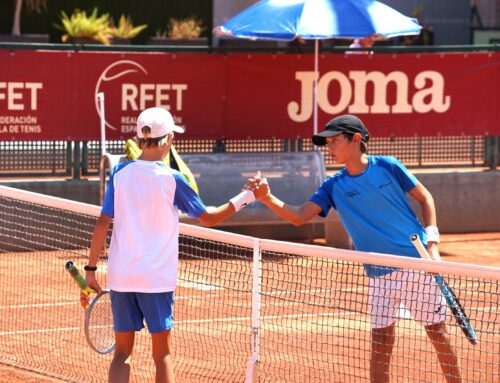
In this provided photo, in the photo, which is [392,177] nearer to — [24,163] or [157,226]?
[157,226]

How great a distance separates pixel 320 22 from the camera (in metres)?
14.5

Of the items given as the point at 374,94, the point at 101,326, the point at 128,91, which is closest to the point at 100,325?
the point at 101,326

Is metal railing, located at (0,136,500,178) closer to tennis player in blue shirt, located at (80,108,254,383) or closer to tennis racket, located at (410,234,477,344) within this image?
tennis player in blue shirt, located at (80,108,254,383)

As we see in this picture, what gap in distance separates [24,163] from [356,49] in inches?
178

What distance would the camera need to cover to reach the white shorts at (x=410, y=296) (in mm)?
7109

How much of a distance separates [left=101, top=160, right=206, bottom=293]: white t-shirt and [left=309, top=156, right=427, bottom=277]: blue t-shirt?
115 centimetres

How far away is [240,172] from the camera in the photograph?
49.8ft

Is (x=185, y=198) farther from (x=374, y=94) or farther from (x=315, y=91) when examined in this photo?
(x=374, y=94)

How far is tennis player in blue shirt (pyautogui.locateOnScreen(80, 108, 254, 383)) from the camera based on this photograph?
22.3ft

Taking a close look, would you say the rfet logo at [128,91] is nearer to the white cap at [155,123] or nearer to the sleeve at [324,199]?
the sleeve at [324,199]

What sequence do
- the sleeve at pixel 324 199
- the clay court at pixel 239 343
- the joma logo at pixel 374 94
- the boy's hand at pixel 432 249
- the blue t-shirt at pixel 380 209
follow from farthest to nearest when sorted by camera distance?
the joma logo at pixel 374 94 < the clay court at pixel 239 343 < the sleeve at pixel 324 199 < the blue t-shirt at pixel 380 209 < the boy's hand at pixel 432 249

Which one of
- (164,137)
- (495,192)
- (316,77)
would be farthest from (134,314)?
(495,192)

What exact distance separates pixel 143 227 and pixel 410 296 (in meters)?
1.62

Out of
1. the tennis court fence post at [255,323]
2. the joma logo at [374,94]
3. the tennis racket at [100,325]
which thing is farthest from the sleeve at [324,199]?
the joma logo at [374,94]
